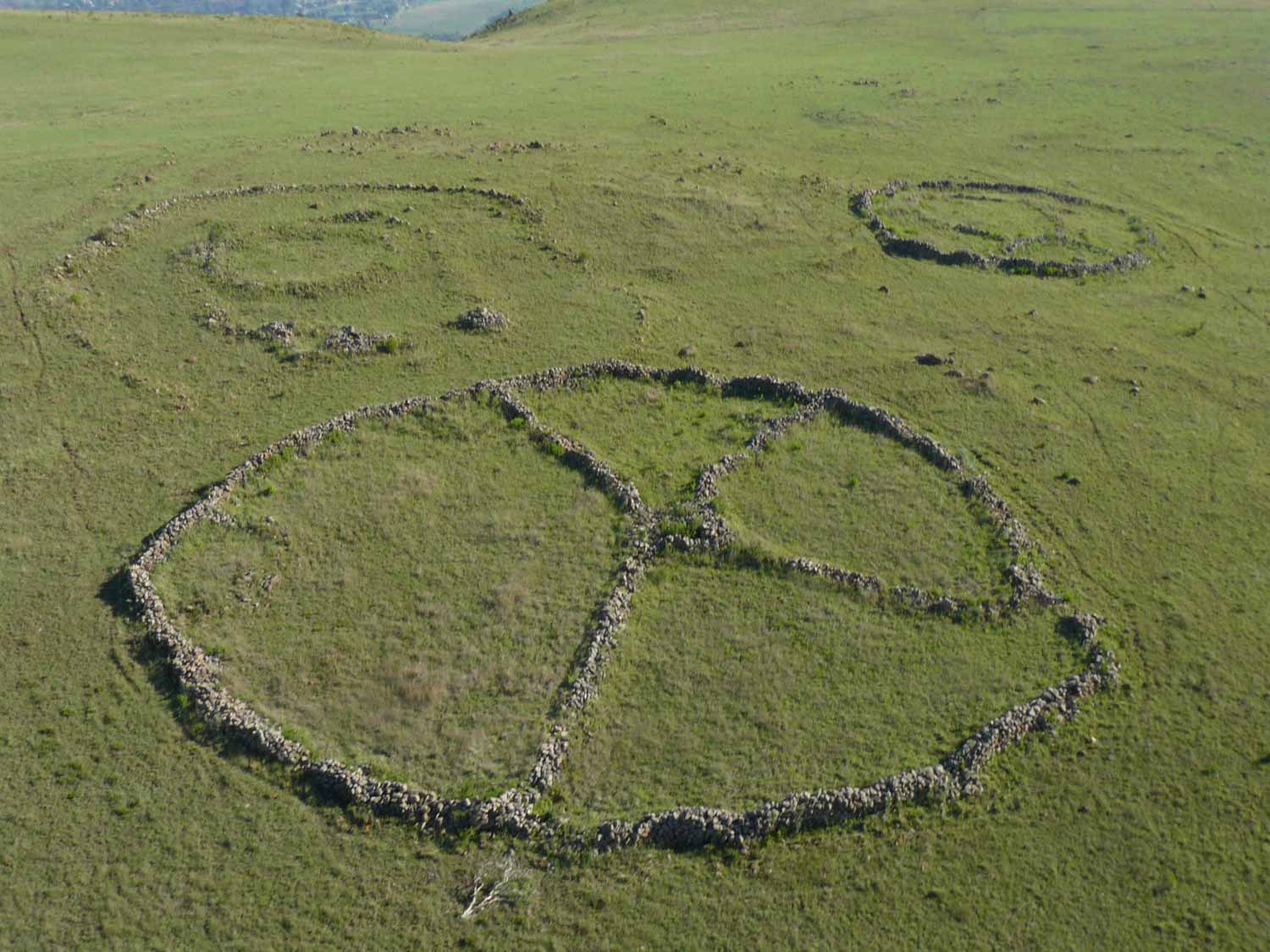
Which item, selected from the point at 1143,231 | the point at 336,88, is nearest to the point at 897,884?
the point at 1143,231

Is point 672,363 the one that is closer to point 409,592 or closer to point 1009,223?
point 409,592

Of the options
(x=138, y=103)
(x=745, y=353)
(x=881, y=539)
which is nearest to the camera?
(x=881, y=539)

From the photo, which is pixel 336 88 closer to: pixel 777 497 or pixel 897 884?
pixel 777 497

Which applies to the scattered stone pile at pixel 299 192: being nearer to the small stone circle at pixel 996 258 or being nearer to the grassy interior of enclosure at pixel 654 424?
the grassy interior of enclosure at pixel 654 424

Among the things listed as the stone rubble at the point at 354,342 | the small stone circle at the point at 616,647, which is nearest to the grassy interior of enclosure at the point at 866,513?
the small stone circle at the point at 616,647

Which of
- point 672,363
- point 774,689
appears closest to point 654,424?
point 672,363
